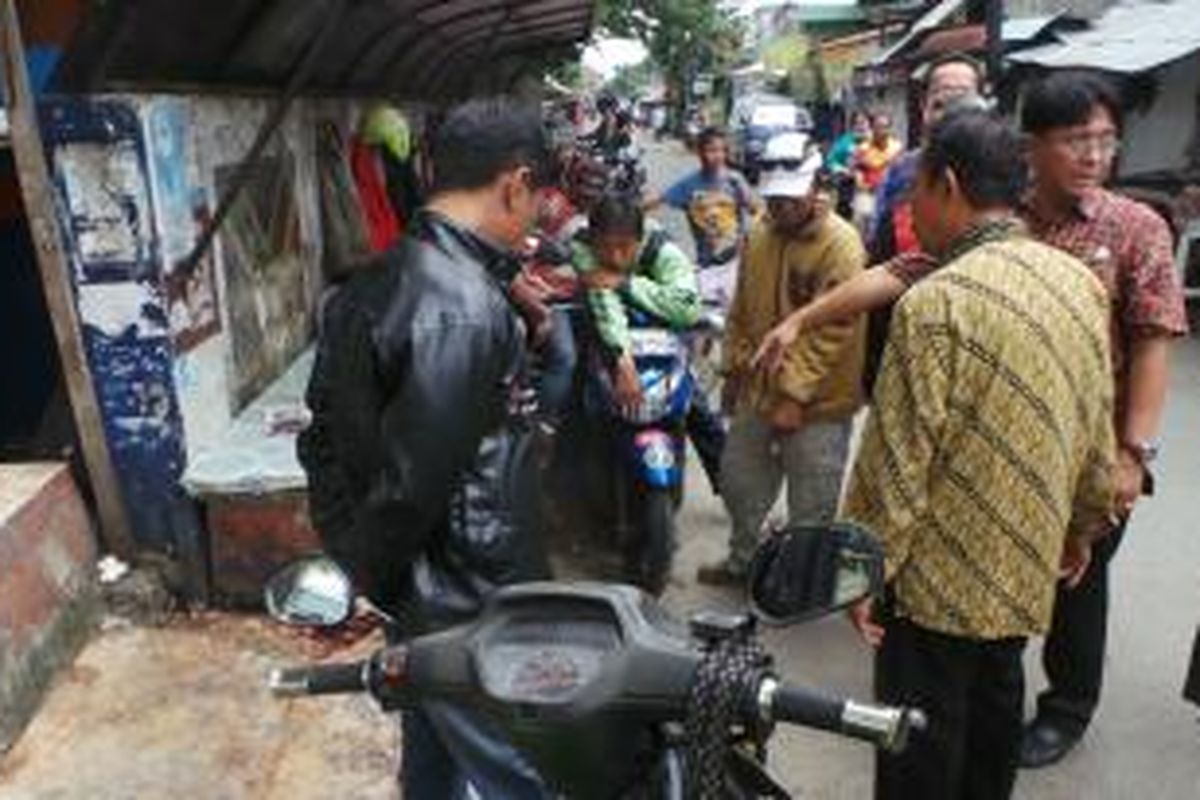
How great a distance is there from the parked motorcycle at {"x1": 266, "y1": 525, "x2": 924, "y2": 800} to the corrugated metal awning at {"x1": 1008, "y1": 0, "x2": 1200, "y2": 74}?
37.6ft

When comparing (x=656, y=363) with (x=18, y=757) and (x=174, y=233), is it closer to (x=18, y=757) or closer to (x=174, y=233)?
(x=174, y=233)

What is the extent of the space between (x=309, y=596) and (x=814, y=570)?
791mm

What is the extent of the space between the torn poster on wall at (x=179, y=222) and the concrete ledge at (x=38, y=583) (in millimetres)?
680

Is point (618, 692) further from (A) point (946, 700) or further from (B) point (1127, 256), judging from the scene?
(B) point (1127, 256)

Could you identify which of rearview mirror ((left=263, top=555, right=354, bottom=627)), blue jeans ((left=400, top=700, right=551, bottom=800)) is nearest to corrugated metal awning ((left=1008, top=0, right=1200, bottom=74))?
blue jeans ((left=400, top=700, right=551, bottom=800))

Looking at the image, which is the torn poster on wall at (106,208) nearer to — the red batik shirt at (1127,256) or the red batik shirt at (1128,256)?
the red batik shirt at (1127,256)

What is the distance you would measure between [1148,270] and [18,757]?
3484 millimetres

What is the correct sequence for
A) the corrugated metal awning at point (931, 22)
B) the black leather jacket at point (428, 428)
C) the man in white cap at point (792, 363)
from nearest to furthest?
1. the black leather jacket at point (428, 428)
2. the man in white cap at point (792, 363)
3. the corrugated metal awning at point (931, 22)

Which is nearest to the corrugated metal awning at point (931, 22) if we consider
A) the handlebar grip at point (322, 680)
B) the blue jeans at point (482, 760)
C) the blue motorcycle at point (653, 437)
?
the blue motorcycle at point (653, 437)

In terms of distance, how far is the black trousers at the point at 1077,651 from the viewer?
388 centimetres

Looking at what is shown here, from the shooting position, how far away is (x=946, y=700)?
2.95 metres

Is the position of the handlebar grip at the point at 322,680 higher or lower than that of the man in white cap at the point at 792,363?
higher

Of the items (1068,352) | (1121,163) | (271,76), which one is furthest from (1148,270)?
(1121,163)

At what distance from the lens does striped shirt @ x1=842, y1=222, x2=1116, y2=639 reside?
2639 mm
